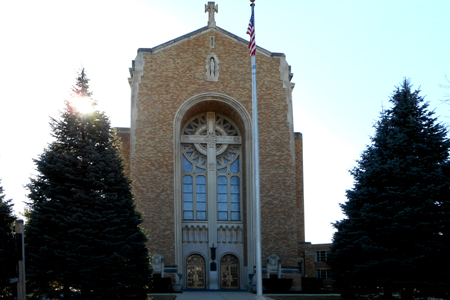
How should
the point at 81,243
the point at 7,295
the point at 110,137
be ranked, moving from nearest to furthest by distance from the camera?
the point at 7,295
the point at 81,243
the point at 110,137

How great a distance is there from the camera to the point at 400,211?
19.1 metres

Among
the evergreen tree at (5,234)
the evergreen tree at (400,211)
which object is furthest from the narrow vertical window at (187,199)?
the evergreen tree at (5,234)

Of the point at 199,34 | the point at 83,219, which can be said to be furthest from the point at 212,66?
the point at 83,219

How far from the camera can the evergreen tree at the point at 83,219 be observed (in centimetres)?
1819

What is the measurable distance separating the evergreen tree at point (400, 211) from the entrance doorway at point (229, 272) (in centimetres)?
1077

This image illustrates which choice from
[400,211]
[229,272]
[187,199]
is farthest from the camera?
[187,199]

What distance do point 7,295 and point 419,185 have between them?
14.5 meters

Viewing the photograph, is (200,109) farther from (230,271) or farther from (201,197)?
(230,271)

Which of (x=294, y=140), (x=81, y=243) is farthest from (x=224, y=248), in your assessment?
(x=81, y=243)

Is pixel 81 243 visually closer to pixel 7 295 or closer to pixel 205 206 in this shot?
pixel 7 295

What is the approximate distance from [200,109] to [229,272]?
9.84m

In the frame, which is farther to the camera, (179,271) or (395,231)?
(179,271)

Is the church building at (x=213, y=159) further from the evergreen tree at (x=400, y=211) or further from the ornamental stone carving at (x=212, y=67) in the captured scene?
the evergreen tree at (x=400, y=211)

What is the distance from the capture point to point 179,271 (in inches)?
1169
